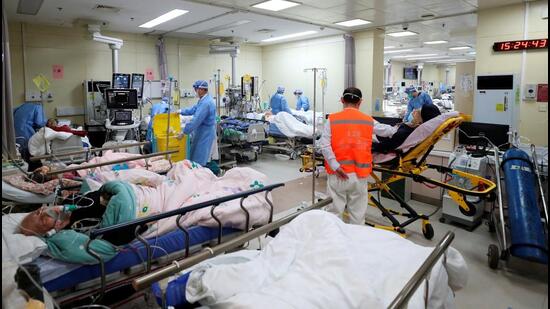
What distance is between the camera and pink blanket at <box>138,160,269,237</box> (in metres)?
2.56

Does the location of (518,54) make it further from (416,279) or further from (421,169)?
(416,279)

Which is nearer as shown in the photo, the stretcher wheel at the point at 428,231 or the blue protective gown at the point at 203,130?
the stretcher wheel at the point at 428,231

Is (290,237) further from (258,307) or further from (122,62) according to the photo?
(122,62)

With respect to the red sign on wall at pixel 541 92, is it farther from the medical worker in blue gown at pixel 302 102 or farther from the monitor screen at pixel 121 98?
the monitor screen at pixel 121 98

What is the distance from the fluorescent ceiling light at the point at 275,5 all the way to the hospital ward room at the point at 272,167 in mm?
51

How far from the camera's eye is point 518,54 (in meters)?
5.62

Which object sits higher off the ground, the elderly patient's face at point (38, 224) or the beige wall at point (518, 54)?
the beige wall at point (518, 54)

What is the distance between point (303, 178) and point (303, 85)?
4.67 m

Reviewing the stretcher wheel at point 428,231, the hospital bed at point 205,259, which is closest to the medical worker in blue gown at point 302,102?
the stretcher wheel at point 428,231

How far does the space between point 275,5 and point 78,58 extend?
15.4ft

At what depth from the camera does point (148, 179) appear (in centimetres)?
323

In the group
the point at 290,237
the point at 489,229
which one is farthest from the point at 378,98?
the point at 290,237

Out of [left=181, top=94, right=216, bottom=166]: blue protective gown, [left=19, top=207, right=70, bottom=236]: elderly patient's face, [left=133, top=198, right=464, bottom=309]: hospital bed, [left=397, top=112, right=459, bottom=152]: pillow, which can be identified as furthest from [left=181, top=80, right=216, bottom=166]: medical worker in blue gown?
[left=133, top=198, right=464, bottom=309]: hospital bed

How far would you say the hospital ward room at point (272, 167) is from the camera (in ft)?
5.58
